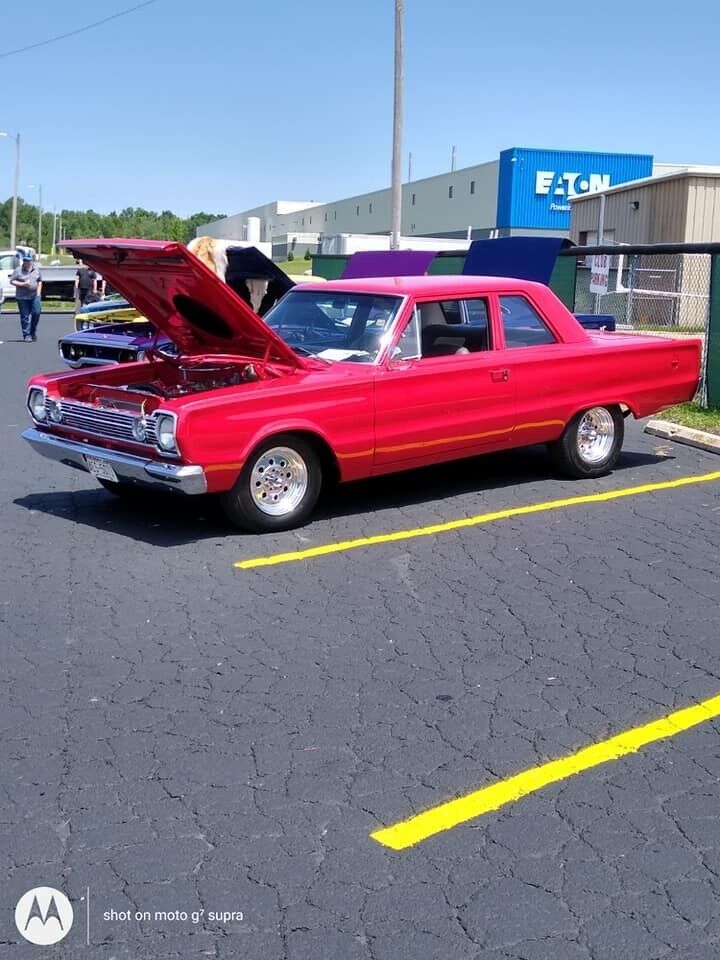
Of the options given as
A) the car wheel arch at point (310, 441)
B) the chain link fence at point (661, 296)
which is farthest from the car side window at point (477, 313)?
the chain link fence at point (661, 296)

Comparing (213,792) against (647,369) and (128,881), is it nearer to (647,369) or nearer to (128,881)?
(128,881)

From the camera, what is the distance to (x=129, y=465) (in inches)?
270

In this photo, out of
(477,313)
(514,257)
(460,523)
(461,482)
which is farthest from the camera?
(514,257)

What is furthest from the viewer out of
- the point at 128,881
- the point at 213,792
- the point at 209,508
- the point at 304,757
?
the point at 209,508

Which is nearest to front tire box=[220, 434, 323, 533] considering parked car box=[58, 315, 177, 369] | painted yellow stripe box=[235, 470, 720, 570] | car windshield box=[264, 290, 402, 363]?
painted yellow stripe box=[235, 470, 720, 570]

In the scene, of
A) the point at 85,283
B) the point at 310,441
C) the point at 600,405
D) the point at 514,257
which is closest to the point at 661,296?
the point at 514,257

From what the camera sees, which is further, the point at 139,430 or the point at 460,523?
the point at 460,523

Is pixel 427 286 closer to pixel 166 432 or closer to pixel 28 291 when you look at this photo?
pixel 166 432

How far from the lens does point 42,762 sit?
13.5 ft

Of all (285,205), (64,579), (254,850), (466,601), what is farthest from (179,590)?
(285,205)

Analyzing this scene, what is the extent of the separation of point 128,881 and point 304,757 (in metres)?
0.96

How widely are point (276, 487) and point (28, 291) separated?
49.5 feet

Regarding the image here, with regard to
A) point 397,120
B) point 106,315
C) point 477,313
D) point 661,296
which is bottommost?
A: point 477,313

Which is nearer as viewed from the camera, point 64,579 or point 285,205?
point 64,579
